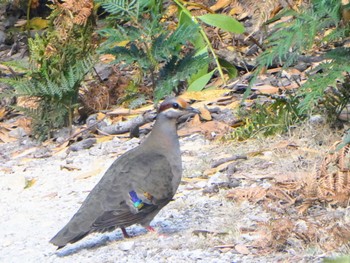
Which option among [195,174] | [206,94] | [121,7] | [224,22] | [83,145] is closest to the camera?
[195,174]

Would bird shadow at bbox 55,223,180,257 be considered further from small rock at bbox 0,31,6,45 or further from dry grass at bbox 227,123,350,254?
small rock at bbox 0,31,6,45

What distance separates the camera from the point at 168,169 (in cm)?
676

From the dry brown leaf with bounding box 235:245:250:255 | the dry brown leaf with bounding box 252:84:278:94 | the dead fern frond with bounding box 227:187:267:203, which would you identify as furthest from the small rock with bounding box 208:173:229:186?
the dry brown leaf with bounding box 252:84:278:94

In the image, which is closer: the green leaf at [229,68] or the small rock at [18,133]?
the small rock at [18,133]

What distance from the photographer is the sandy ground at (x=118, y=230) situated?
624 centimetres

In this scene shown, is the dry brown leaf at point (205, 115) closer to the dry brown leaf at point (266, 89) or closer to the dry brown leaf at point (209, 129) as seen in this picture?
the dry brown leaf at point (209, 129)

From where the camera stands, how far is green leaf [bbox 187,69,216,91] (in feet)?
33.8

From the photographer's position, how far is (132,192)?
657 cm

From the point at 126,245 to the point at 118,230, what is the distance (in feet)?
2.21

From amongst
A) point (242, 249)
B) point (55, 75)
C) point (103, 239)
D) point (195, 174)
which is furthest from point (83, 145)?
point (242, 249)

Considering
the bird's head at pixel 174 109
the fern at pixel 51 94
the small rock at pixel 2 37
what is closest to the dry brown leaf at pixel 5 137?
the fern at pixel 51 94

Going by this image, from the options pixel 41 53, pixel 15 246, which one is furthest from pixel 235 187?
pixel 41 53

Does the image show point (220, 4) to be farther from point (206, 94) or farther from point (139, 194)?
point (139, 194)

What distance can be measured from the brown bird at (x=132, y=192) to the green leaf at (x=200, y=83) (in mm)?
3284
